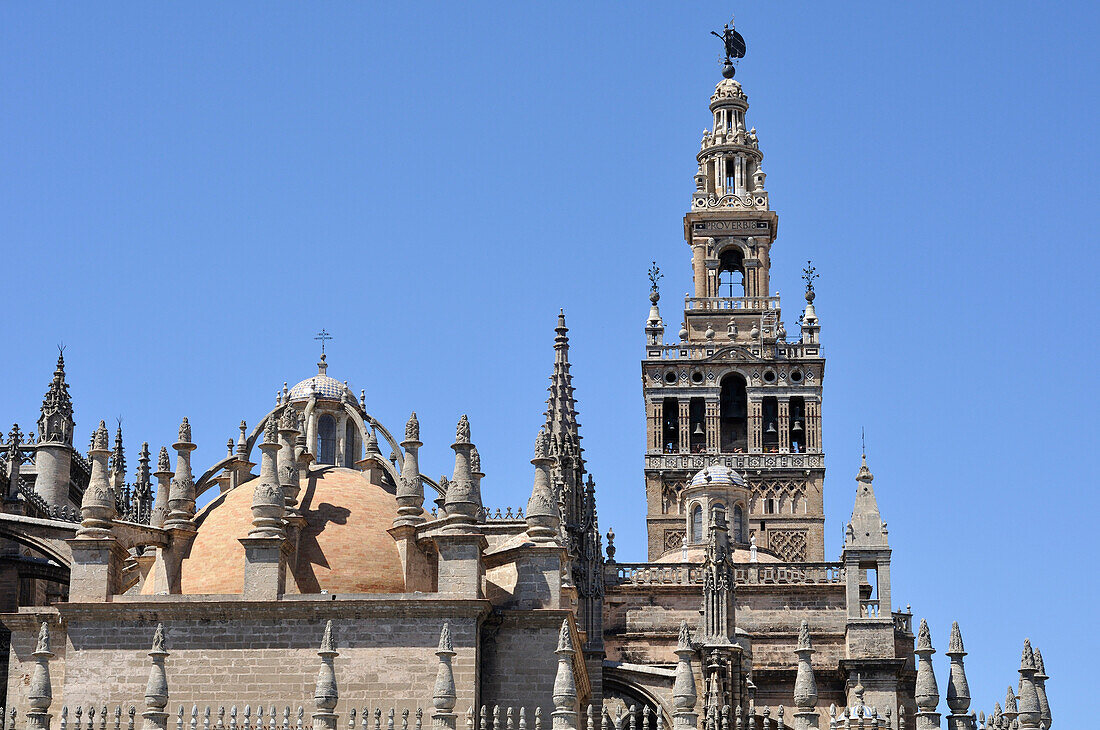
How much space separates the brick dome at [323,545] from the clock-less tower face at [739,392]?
1537 inches

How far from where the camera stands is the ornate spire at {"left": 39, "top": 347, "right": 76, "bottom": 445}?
211ft

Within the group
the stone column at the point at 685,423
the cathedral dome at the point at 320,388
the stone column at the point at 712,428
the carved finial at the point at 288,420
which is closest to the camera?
the carved finial at the point at 288,420

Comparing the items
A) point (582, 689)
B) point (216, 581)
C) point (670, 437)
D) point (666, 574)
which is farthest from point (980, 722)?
point (670, 437)

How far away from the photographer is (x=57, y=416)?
64.7 m

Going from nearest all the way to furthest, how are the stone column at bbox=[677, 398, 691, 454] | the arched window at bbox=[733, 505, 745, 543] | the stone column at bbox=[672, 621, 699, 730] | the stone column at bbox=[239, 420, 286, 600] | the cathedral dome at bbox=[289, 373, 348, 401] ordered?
the stone column at bbox=[672, 621, 699, 730] < the stone column at bbox=[239, 420, 286, 600] < the cathedral dome at bbox=[289, 373, 348, 401] < the arched window at bbox=[733, 505, 745, 543] < the stone column at bbox=[677, 398, 691, 454]

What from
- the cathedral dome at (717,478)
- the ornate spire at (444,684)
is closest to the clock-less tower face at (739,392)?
the cathedral dome at (717,478)

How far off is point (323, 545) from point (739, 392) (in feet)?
152

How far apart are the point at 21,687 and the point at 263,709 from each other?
19.2 feet

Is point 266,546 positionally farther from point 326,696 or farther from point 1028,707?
point 1028,707

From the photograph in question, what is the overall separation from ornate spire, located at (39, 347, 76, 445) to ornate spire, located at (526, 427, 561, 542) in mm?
25405

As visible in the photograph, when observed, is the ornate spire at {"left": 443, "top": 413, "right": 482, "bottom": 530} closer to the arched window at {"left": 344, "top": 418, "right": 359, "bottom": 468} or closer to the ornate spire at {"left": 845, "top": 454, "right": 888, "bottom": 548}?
the arched window at {"left": 344, "top": 418, "right": 359, "bottom": 468}

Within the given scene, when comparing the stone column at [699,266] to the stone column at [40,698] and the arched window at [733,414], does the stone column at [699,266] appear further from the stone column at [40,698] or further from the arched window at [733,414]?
the stone column at [40,698]

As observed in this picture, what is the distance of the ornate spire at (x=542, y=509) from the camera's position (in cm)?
4175

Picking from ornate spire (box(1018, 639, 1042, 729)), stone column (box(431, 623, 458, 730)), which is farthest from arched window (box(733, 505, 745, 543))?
stone column (box(431, 623, 458, 730))
